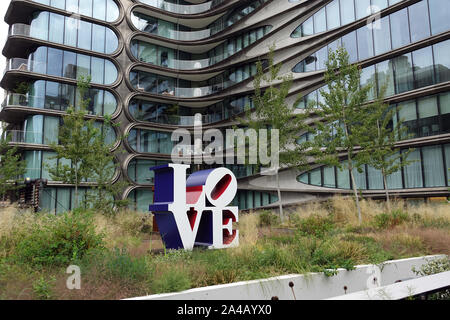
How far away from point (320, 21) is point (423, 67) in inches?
348

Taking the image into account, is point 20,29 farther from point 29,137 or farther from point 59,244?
point 59,244

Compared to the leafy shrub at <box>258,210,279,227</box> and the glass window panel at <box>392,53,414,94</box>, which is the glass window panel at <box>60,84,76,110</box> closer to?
the leafy shrub at <box>258,210,279,227</box>

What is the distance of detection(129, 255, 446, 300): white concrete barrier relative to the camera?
568 centimetres

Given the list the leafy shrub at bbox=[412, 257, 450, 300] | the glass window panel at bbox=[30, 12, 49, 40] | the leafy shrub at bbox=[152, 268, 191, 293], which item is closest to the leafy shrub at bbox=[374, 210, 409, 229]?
the leafy shrub at bbox=[412, 257, 450, 300]

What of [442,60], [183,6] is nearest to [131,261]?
[442,60]

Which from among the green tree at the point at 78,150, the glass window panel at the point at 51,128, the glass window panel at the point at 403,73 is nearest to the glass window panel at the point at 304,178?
the glass window panel at the point at 403,73

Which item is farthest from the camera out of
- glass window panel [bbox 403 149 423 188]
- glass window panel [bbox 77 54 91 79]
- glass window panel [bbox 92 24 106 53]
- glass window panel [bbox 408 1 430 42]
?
glass window panel [bbox 92 24 106 53]

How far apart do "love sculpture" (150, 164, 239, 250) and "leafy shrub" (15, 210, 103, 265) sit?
2.26 metres

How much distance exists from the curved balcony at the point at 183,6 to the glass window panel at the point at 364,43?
54.2 ft

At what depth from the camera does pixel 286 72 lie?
28.9 meters

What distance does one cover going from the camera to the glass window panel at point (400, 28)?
71.6ft

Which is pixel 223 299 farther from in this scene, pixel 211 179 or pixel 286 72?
pixel 286 72

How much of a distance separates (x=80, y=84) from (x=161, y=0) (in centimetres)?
2017
